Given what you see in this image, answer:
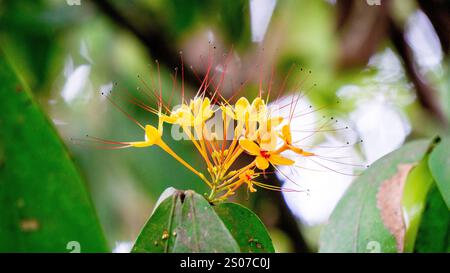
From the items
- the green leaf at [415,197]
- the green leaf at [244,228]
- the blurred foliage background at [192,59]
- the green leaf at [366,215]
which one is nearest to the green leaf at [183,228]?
the green leaf at [244,228]

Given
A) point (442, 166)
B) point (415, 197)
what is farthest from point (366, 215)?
point (415, 197)

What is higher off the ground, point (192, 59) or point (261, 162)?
point (192, 59)

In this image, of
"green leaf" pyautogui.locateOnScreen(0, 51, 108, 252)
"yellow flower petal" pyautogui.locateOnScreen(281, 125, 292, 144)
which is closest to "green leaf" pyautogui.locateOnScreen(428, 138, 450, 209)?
"yellow flower petal" pyautogui.locateOnScreen(281, 125, 292, 144)

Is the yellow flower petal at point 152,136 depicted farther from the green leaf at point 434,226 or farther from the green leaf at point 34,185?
the green leaf at point 434,226

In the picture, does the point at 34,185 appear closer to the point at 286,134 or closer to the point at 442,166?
the point at 286,134

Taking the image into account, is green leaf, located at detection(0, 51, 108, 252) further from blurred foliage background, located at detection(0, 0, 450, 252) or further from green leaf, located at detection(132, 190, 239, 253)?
blurred foliage background, located at detection(0, 0, 450, 252)

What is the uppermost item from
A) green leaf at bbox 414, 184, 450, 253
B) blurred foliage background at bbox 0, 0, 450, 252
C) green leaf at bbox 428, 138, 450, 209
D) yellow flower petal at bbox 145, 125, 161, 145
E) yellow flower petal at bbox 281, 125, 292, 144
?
blurred foliage background at bbox 0, 0, 450, 252

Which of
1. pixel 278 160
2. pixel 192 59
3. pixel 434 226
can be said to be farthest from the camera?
pixel 192 59

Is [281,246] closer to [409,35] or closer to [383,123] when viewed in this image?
[383,123]
